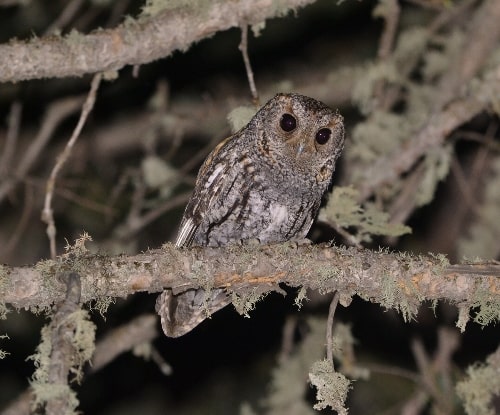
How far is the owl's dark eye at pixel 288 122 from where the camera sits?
14.5 ft

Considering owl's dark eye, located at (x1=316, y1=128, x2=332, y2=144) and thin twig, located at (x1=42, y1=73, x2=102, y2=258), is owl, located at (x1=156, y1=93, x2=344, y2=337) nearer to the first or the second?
owl's dark eye, located at (x1=316, y1=128, x2=332, y2=144)

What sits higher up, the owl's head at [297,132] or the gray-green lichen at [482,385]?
the owl's head at [297,132]

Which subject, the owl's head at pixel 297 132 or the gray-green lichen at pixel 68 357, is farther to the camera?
the owl's head at pixel 297 132

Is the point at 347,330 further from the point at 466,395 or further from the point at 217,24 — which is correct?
the point at 217,24

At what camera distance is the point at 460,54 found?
6086 mm

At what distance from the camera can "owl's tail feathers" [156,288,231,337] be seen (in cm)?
452

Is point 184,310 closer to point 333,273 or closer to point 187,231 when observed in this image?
point 187,231

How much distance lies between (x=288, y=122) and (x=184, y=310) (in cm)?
121

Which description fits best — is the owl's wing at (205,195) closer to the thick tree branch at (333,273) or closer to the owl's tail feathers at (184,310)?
the owl's tail feathers at (184,310)

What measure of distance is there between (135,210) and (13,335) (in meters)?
1.90

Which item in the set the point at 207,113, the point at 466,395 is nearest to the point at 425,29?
the point at 207,113

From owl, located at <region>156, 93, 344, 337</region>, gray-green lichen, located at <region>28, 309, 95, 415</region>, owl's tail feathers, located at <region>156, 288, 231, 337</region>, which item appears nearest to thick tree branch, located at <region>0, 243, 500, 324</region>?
gray-green lichen, located at <region>28, 309, 95, 415</region>

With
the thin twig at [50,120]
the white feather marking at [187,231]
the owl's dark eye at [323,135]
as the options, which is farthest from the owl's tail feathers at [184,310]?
the thin twig at [50,120]

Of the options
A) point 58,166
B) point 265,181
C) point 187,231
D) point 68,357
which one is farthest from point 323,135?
point 68,357
